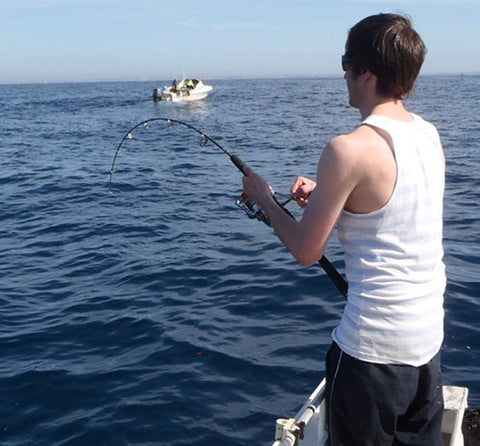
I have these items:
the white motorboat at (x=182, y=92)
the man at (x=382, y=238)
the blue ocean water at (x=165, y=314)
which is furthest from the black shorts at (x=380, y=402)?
the white motorboat at (x=182, y=92)

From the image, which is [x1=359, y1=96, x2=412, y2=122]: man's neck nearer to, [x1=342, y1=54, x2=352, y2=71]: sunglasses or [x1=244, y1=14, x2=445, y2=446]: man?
[x1=244, y1=14, x2=445, y2=446]: man

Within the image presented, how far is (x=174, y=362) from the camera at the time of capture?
627 centimetres

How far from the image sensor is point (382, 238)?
7.18ft

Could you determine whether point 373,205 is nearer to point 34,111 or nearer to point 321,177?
point 321,177

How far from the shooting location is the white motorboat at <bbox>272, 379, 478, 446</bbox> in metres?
2.99

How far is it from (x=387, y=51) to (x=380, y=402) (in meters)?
1.21

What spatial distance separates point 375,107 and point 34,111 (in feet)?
146

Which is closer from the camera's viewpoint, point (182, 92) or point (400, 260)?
point (400, 260)

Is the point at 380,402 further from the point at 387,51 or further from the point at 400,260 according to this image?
the point at 387,51

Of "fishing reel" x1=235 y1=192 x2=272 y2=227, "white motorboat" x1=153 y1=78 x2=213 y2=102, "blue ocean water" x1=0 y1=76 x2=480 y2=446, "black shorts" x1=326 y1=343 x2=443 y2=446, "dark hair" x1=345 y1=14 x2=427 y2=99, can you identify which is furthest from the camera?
"white motorboat" x1=153 y1=78 x2=213 y2=102

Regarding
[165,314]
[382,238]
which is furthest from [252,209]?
[165,314]

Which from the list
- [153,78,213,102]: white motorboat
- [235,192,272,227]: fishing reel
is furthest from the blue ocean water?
[153,78,213,102]: white motorboat

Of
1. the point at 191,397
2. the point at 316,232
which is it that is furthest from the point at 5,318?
the point at 316,232

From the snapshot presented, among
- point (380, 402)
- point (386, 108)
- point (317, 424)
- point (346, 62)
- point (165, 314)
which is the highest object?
point (346, 62)
